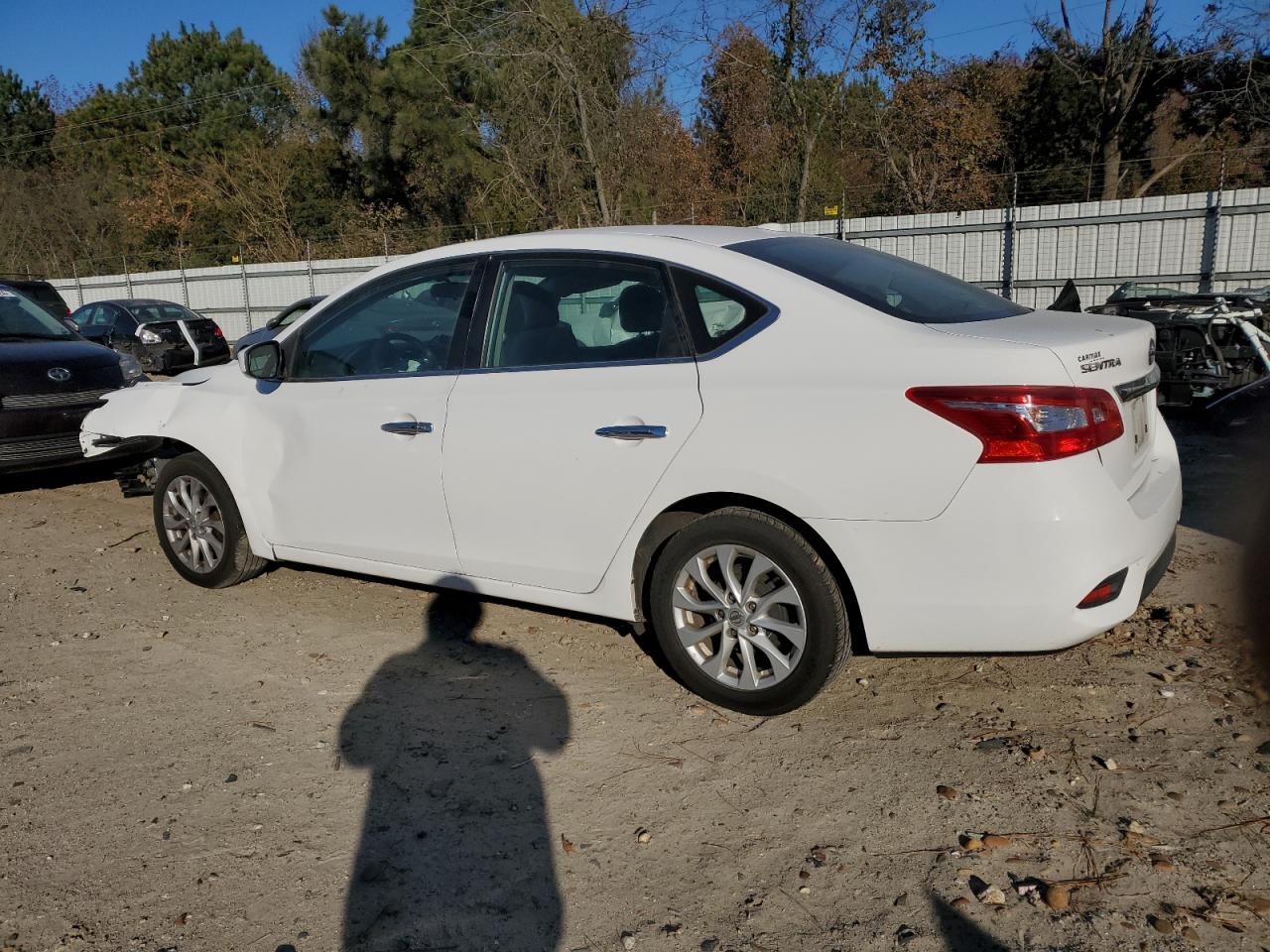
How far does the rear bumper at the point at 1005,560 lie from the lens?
2.89 m

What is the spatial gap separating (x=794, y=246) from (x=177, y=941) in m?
3.02

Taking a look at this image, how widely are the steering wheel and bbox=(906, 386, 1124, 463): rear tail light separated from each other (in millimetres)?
2149

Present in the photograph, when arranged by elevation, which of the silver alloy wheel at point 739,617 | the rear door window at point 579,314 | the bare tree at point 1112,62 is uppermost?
the bare tree at point 1112,62

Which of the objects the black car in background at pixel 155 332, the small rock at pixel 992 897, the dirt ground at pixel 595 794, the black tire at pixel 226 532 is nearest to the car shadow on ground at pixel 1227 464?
the dirt ground at pixel 595 794

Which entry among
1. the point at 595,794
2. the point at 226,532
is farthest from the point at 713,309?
the point at 226,532

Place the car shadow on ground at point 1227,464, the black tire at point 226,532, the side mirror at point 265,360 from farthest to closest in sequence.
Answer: the car shadow on ground at point 1227,464 → the black tire at point 226,532 → the side mirror at point 265,360

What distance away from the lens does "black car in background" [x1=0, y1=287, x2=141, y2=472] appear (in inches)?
263

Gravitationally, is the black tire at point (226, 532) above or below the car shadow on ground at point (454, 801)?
above

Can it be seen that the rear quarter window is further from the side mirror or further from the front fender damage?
the front fender damage

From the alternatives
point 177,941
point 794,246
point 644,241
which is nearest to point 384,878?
point 177,941

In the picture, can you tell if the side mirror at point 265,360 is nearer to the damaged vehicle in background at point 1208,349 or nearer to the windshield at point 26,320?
the windshield at point 26,320

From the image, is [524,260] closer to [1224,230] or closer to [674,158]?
[1224,230]

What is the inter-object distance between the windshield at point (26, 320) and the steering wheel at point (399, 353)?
4.72 m

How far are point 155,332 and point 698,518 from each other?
1720cm
